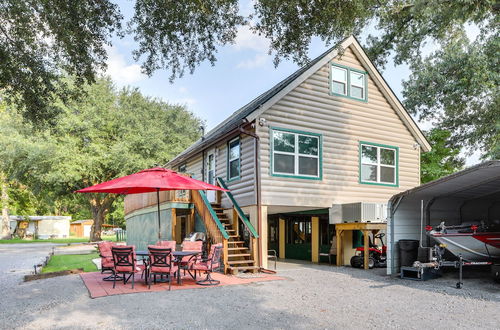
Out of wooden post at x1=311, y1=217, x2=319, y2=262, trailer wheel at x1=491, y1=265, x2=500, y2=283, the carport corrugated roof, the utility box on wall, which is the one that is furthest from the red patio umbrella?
trailer wheel at x1=491, y1=265, x2=500, y2=283

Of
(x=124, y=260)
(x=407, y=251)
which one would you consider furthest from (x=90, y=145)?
(x=407, y=251)

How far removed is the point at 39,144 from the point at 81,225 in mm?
39085

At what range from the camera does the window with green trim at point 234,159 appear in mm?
14938

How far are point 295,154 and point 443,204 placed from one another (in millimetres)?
5419

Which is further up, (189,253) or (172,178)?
(172,178)

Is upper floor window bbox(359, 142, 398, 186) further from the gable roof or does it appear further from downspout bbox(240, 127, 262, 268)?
Answer: downspout bbox(240, 127, 262, 268)

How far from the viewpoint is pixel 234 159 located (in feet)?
50.3

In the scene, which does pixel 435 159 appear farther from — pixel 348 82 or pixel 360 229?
pixel 360 229

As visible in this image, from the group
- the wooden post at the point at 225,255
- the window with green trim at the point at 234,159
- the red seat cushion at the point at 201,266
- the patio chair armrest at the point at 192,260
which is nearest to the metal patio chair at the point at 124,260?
the patio chair armrest at the point at 192,260

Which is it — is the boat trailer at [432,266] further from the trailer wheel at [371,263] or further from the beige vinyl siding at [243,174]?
the beige vinyl siding at [243,174]

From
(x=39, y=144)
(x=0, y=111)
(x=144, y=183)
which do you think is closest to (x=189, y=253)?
(x=144, y=183)

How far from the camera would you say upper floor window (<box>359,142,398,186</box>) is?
15.9m

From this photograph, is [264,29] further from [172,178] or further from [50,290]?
[50,290]

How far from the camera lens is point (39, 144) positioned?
96.6 ft
